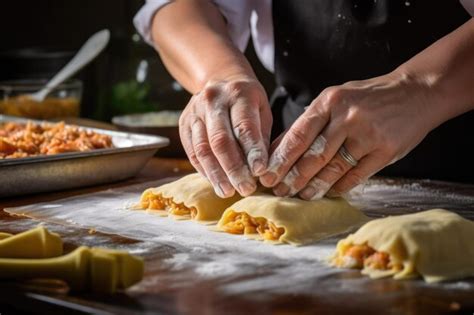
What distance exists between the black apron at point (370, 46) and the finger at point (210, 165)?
754 mm

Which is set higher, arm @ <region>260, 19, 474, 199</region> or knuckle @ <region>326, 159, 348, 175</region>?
arm @ <region>260, 19, 474, 199</region>

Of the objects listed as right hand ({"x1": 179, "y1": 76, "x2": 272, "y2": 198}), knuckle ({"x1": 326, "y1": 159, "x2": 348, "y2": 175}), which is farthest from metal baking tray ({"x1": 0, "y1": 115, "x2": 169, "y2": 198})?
knuckle ({"x1": 326, "y1": 159, "x2": 348, "y2": 175})

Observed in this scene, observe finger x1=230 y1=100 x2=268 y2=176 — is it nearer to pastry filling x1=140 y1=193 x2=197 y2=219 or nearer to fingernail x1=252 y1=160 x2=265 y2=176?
fingernail x1=252 y1=160 x2=265 y2=176

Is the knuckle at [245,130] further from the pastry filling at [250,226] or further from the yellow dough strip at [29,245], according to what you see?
the yellow dough strip at [29,245]

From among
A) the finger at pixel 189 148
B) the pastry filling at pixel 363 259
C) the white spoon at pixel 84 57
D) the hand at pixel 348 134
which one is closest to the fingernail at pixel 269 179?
the hand at pixel 348 134

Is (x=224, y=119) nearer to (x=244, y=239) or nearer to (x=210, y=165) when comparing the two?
(x=210, y=165)

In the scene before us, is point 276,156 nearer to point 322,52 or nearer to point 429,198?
point 429,198

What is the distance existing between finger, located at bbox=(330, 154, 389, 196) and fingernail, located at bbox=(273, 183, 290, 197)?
0.42 feet

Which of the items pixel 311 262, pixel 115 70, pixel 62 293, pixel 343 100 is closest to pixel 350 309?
pixel 311 262

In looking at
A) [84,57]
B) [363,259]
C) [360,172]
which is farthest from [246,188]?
[84,57]

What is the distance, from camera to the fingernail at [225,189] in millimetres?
2123

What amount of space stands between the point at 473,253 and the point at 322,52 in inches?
46.0

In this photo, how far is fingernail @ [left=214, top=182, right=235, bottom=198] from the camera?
2.12 metres

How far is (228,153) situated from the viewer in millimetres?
2047
